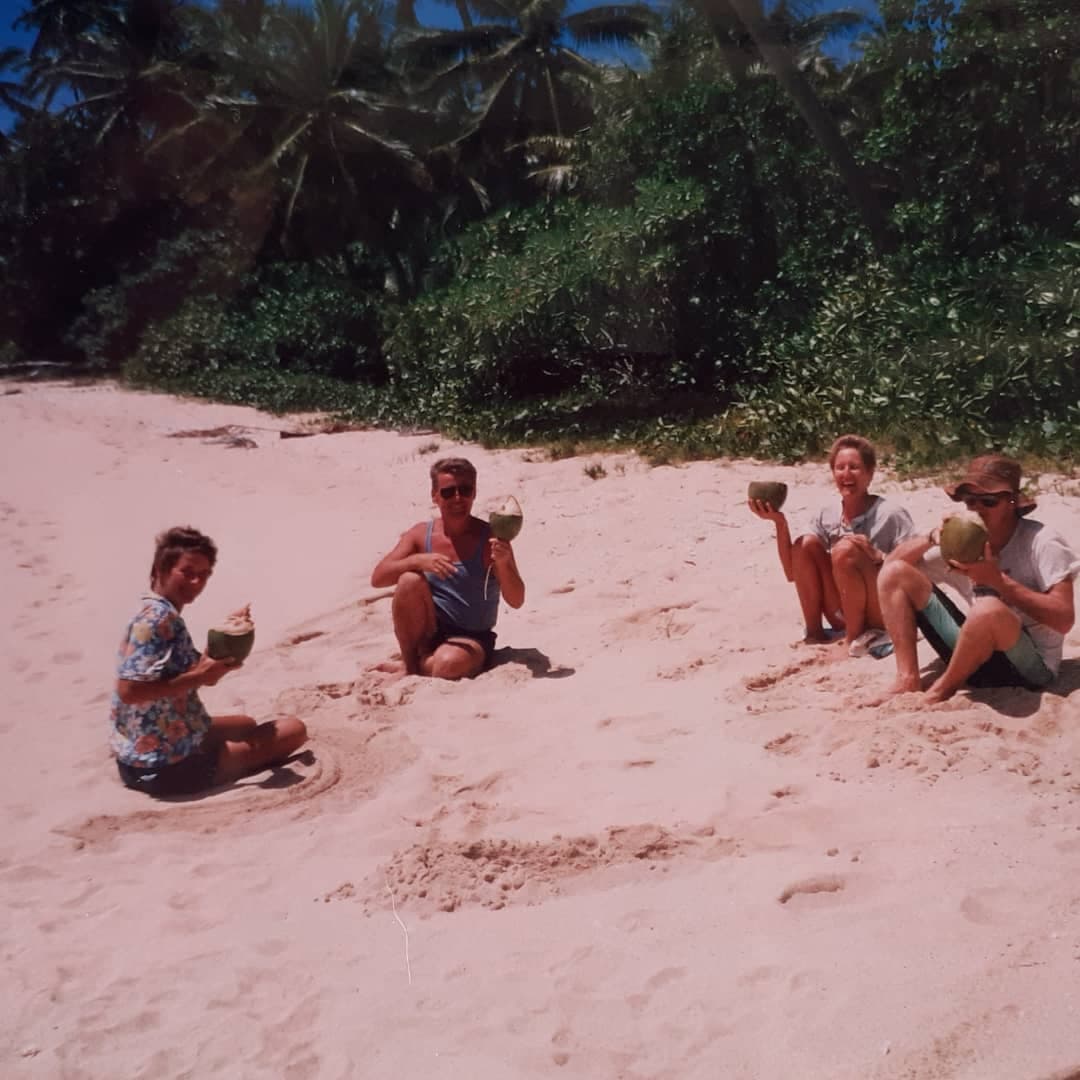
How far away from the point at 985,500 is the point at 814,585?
123cm

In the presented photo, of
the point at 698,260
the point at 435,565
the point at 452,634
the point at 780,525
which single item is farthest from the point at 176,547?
the point at 698,260

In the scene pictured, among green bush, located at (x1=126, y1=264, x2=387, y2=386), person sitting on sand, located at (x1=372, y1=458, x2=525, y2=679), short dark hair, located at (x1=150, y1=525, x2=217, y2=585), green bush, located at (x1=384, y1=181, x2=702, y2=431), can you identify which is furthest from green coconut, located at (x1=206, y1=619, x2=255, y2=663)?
green bush, located at (x1=126, y1=264, x2=387, y2=386)

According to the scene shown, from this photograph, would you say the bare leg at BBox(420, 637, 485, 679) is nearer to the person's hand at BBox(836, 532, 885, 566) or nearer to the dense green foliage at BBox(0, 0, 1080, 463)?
the person's hand at BBox(836, 532, 885, 566)

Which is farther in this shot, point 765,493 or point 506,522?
point 506,522

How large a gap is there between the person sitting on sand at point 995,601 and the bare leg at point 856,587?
417mm

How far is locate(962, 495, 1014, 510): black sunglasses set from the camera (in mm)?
3777

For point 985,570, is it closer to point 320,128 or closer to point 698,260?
point 698,260

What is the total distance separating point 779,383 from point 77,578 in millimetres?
5943

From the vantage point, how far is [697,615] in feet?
18.9

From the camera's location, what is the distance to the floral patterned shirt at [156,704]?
12.6 ft

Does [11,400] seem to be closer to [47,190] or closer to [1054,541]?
[47,190]

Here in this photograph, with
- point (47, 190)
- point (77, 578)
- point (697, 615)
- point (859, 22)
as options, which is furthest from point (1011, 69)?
point (47, 190)

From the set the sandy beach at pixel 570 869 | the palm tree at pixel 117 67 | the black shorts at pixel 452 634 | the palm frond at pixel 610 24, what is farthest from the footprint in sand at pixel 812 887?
the palm tree at pixel 117 67

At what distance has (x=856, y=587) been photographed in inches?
182
